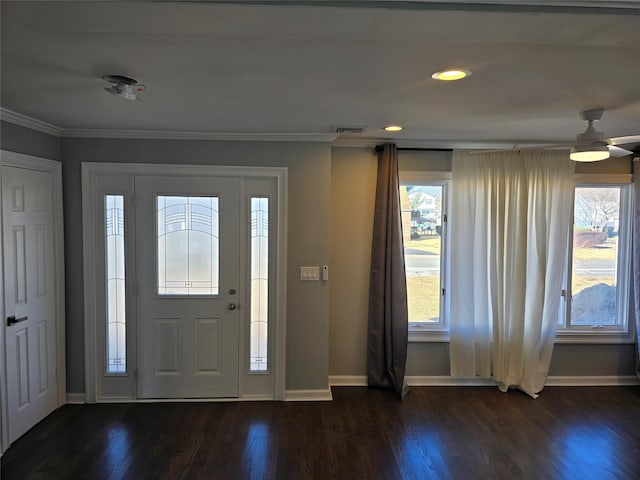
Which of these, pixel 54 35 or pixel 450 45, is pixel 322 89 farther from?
pixel 54 35

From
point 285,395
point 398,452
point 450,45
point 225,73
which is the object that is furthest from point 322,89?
point 285,395

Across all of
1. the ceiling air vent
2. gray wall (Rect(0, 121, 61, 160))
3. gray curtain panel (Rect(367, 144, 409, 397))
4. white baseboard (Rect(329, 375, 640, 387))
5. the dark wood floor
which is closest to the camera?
the dark wood floor

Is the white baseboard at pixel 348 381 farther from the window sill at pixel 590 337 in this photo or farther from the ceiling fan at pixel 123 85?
the ceiling fan at pixel 123 85

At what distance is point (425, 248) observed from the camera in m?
4.50

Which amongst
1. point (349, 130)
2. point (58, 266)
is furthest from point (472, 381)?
point (58, 266)

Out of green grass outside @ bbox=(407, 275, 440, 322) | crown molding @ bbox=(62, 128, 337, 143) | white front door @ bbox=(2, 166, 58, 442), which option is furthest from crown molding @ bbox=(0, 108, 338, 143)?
green grass outside @ bbox=(407, 275, 440, 322)

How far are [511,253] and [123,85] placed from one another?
360 cm

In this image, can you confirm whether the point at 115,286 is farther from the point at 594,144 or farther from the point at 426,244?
the point at 594,144

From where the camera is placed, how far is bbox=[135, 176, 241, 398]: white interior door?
12.9ft

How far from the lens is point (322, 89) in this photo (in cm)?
243

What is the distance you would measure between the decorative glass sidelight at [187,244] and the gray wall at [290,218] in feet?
1.25

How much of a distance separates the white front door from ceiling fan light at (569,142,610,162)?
382 centimetres

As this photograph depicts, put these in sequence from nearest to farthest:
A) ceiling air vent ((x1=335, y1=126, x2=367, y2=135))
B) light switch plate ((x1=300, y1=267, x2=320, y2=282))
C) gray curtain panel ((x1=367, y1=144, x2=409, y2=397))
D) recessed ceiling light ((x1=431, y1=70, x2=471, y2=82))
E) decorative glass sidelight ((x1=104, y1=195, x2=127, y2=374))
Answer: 1. recessed ceiling light ((x1=431, y1=70, x2=471, y2=82))
2. ceiling air vent ((x1=335, y1=126, x2=367, y2=135))
3. decorative glass sidelight ((x1=104, y1=195, x2=127, y2=374))
4. light switch plate ((x1=300, y1=267, x2=320, y2=282))
5. gray curtain panel ((x1=367, y1=144, x2=409, y2=397))

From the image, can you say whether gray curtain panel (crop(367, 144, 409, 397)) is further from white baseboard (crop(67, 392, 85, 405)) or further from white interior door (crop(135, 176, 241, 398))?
white baseboard (crop(67, 392, 85, 405))
